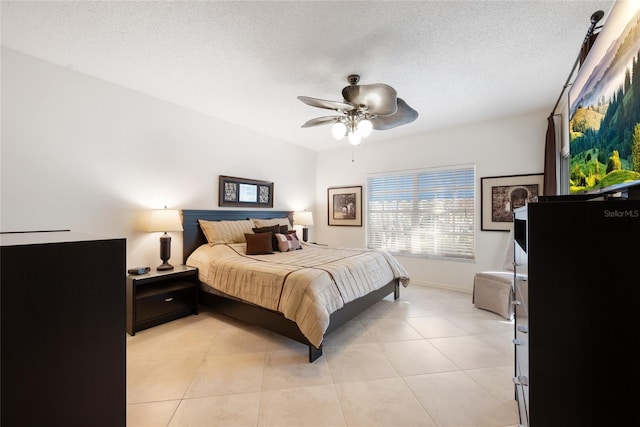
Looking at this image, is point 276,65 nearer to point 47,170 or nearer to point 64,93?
point 64,93

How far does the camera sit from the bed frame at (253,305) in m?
2.25

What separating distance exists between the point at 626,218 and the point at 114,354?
1571 millimetres

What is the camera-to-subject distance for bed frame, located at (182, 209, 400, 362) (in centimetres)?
225

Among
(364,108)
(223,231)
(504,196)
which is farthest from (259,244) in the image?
(504,196)

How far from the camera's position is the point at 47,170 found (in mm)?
2354

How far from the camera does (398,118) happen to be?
102 inches

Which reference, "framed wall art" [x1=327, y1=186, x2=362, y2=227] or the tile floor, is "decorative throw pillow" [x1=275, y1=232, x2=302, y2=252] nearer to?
the tile floor

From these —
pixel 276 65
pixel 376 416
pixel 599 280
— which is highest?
pixel 276 65

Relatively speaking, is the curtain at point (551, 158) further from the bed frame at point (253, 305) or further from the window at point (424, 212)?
the bed frame at point (253, 305)

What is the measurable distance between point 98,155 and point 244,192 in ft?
6.14

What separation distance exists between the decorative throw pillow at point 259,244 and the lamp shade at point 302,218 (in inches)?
60.1

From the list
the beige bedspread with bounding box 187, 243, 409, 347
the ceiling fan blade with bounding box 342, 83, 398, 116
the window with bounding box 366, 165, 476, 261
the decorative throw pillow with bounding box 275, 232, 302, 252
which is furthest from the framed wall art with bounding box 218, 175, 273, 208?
the ceiling fan blade with bounding box 342, 83, 398, 116

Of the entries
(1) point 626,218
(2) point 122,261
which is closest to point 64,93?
(2) point 122,261

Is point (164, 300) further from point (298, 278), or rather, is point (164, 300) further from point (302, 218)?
point (302, 218)
